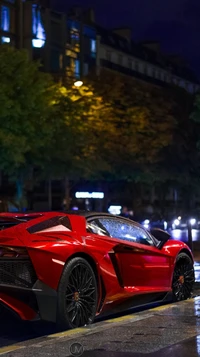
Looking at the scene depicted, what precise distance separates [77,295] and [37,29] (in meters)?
42.4

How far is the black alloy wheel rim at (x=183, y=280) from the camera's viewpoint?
992 centimetres

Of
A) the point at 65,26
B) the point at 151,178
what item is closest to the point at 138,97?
the point at 151,178

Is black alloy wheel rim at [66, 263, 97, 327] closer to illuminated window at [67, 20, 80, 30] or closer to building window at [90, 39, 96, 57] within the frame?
illuminated window at [67, 20, 80, 30]

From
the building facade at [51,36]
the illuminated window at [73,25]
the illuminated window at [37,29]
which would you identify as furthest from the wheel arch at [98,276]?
the illuminated window at [73,25]

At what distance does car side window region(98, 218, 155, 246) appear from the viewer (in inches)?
346

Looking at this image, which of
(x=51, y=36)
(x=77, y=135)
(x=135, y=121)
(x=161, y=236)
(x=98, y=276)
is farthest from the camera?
(x=51, y=36)

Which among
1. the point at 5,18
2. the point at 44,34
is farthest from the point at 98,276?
the point at 44,34

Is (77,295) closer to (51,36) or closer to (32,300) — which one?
(32,300)

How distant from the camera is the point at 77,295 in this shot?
308 inches

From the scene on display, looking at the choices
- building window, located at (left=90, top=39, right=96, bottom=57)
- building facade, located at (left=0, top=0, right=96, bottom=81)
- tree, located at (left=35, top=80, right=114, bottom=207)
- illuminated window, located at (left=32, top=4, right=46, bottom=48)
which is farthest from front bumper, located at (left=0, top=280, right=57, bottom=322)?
building window, located at (left=90, top=39, right=96, bottom=57)

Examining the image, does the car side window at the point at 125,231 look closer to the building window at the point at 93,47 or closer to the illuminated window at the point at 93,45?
the building window at the point at 93,47

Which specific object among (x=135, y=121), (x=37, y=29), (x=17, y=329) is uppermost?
(x=37, y=29)

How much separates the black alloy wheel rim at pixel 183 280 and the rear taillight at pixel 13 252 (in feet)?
10.4

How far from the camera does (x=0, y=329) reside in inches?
332
